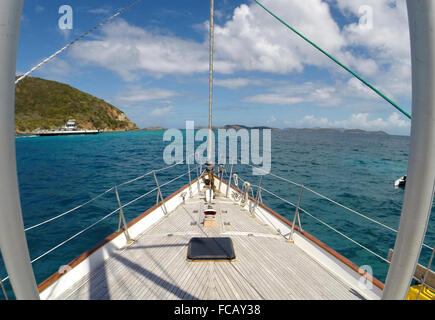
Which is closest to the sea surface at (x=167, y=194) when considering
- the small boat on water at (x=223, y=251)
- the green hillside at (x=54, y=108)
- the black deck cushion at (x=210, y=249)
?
the small boat on water at (x=223, y=251)

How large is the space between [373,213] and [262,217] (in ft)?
26.8

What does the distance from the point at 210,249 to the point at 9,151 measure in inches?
130

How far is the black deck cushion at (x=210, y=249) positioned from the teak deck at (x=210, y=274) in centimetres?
10

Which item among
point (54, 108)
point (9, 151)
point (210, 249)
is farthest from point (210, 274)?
point (54, 108)

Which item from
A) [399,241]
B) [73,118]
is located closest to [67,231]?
[399,241]

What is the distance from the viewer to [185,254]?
3.77 m

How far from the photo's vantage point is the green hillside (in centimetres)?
7594

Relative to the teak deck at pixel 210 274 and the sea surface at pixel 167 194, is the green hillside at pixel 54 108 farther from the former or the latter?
the teak deck at pixel 210 274

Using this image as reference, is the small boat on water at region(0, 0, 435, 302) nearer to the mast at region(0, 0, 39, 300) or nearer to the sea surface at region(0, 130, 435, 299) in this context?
the mast at region(0, 0, 39, 300)

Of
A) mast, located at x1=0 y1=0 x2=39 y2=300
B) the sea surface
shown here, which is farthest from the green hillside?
mast, located at x1=0 y1=0 x2=39 y2=300

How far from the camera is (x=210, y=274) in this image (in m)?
3.22

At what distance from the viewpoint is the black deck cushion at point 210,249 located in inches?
139

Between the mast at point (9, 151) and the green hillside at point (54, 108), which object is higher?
the green hillside at point (54, 108)

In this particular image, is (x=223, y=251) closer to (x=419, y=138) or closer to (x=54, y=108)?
(x=419, y=138)
